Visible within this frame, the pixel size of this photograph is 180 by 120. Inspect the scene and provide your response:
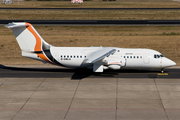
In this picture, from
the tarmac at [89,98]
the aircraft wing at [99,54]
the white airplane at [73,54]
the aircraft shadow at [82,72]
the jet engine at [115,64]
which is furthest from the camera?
the aircraft shadow at [82,72]

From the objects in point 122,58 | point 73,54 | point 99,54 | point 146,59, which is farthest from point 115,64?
point 73,54

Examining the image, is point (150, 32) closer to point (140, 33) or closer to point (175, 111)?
point (140, 33)

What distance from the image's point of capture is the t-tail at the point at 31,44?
3775 centimetres

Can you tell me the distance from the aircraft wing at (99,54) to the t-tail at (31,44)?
18.7ft

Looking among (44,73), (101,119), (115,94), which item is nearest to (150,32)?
(44,73)

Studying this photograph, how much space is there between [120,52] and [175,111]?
1419 centimetres

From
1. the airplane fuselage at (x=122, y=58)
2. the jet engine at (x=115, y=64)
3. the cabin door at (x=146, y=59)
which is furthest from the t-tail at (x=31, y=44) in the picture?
the cabin door at (x=146, y=59)

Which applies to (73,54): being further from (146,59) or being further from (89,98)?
(89,98)

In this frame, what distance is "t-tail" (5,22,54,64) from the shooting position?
3775cm

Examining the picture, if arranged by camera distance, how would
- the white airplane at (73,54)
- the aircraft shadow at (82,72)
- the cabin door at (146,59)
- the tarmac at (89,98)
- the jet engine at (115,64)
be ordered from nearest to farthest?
the tarmac at (89,98)
the jet engine at (115,64)
the white airplane at (73,54)
the cabin door at (146,59)
the aircraft shadow at (82,72)

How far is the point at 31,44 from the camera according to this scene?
38.0 meters

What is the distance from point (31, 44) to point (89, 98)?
1323 centimetres

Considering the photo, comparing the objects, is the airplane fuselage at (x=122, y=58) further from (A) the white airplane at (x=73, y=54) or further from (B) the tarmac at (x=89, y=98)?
(B) the tarmac at (x=89, y=98)

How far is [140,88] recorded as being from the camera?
32281 millimetres
